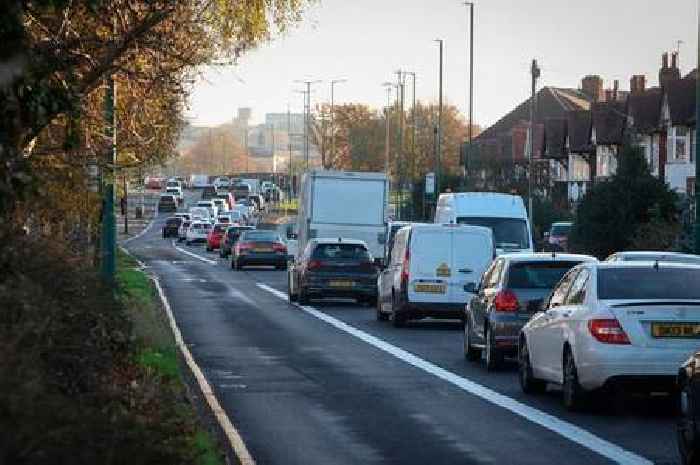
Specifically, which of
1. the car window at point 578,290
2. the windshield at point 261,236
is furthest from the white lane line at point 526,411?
the windshield at point 261,236

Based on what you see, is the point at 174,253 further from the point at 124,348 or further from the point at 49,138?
the point at 124,348

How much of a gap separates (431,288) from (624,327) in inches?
623

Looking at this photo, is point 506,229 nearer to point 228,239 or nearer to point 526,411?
point 526,411

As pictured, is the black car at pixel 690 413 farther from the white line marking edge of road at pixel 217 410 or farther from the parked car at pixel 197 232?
the parked car at pixel 197 232

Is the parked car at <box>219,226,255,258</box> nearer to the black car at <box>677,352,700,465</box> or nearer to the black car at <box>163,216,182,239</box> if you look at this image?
the black car at <box>163,216,182,239</box>

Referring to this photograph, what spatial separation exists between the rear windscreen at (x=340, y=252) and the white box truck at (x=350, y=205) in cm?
742

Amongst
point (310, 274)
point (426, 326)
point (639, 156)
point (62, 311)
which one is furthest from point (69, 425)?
point (639, 156)

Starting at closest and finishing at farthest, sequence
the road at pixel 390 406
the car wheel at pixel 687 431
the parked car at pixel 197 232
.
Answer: the car wheel at pixel 687 431 → the road at pixel 390 406 → the parked car at pixel 197 232

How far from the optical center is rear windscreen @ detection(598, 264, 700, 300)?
1873 cm

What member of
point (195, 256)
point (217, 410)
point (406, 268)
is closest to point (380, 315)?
point (406, 268)

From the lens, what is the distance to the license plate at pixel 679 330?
18.2m

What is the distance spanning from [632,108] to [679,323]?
71.6 metres

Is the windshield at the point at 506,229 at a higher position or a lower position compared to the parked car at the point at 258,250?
higher

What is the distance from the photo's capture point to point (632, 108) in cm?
8875
